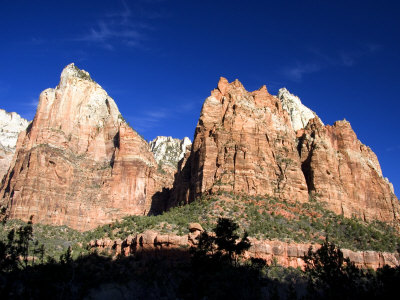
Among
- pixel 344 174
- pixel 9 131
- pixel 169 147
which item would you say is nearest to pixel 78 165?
pixel 344 174

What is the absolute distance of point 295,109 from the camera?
127062 mm

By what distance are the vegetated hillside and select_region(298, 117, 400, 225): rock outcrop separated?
776cm

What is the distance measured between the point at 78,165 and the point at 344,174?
A: 187 feet

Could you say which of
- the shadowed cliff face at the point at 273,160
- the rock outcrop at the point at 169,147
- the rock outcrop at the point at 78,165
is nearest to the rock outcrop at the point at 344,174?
the shadowed cliff face at the point at 273,160

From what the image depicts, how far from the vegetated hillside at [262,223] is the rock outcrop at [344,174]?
7765mm

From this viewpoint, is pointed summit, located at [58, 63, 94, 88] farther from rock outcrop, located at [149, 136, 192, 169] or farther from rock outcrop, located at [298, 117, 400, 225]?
rock outcrop, located at [298, 117, 400, 225]

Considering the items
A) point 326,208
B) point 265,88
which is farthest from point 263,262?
point 265,88

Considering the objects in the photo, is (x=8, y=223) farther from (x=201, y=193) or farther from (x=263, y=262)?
(x=263, y=262)

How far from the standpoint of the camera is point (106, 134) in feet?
369

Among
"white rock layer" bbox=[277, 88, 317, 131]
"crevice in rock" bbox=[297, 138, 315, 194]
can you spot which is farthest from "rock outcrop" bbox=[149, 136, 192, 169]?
"crevice in rock" bbox=[297, 138, 315, 194]

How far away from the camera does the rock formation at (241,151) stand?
7831 centimetres

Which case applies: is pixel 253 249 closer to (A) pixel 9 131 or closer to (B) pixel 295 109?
(B) pixel 295 109

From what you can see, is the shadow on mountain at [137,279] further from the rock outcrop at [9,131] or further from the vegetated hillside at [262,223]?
the rock outcrop at [9,131]

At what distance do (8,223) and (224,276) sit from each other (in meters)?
57.1
